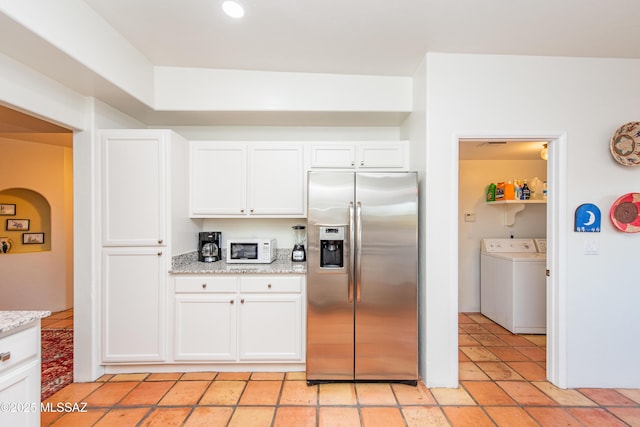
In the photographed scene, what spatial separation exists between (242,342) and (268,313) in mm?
321

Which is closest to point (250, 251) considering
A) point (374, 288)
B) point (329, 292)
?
point (329, 292)

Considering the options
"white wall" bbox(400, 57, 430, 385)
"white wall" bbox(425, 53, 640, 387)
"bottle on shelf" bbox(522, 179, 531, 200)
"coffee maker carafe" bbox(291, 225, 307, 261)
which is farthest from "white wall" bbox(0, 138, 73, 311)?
"bottle on shelf" bbox(522, 179, 531, 200)

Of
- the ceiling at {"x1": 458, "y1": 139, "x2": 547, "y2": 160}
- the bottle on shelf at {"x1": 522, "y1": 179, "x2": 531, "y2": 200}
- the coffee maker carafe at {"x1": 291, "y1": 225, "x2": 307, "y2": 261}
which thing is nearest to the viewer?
the coffee maker carafe at {"x1": 291, "y1": 225, "x2": 307, "y2": 261}

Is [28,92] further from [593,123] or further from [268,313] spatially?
[593,123]

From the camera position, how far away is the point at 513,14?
189 centimetres

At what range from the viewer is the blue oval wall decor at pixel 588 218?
229 cm

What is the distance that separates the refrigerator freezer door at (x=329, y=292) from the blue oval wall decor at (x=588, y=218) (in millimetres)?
1758

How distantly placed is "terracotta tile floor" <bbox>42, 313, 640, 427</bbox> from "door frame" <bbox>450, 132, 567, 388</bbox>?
0.76 feet

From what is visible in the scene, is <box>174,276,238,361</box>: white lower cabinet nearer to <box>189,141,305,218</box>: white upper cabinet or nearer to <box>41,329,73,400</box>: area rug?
<box>189,141,305,218</box>: white upper cabinet

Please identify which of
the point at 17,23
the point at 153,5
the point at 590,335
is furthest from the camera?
the point at 590,335

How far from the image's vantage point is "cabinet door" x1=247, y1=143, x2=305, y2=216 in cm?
282

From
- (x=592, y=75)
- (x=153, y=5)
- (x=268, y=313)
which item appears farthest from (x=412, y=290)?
(x=153, y=5)

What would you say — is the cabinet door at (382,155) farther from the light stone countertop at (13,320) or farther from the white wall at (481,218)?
the light stone countertop at (13,320)

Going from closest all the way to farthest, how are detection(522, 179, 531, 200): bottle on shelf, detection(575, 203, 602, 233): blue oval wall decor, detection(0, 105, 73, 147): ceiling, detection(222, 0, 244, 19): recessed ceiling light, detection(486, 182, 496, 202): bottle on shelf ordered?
detection(222, 0, 244, 19): recessed ceiling light, detection(575, 203, 602, 233): blue oval wall decor, detection(0, 105, 73, 147): ceiling, detection(522, 179, 531, 200): bottle on shelf, detection(486, 182, 496, 202): bottle on shelf
